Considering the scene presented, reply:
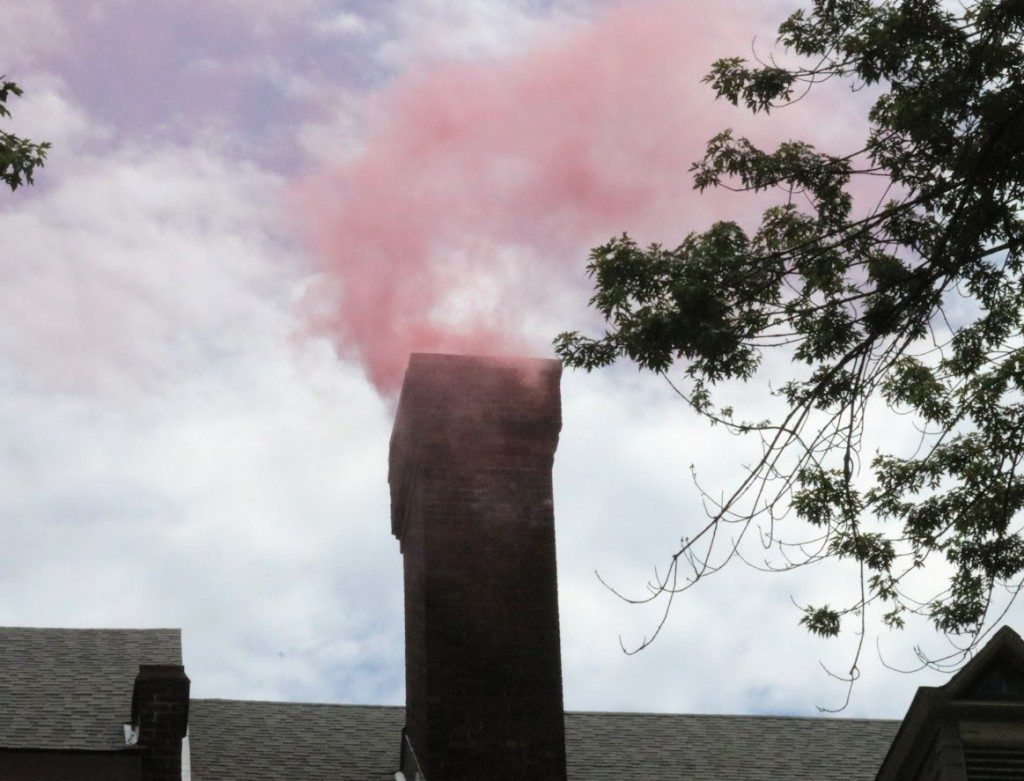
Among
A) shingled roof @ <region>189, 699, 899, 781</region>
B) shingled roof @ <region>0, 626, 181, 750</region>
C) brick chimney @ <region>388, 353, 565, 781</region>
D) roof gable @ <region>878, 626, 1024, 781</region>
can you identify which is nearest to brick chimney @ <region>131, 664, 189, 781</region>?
shingled roof @ <region>0, 626, 181, 750</region>

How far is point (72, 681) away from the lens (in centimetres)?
1410

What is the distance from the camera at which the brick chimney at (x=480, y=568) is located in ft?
42.1

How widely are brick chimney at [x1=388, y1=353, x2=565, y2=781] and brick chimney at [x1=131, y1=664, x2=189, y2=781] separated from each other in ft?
6.71

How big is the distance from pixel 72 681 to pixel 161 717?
1.91 meters

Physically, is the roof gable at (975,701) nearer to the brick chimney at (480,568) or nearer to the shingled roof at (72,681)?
the brick chimney at (480,568)

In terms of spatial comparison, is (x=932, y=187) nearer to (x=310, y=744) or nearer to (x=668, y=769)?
(x=668, y=769)

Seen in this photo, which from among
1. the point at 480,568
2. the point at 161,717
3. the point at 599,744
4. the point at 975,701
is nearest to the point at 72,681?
the point at 161,717

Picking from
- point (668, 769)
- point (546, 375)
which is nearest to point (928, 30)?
point (546, 375)

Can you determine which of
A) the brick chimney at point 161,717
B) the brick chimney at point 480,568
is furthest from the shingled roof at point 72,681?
the brick chimney at point 480,568

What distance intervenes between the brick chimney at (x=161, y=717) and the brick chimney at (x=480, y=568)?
2.05 meters

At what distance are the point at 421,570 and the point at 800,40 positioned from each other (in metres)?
5.55

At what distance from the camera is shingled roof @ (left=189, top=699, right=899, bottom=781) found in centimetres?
1429

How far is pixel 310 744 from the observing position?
14852 millimetres

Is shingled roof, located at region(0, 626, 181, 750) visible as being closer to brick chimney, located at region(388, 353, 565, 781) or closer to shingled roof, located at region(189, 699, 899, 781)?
shingled roof, located at region(189, 699, 899, 781)
